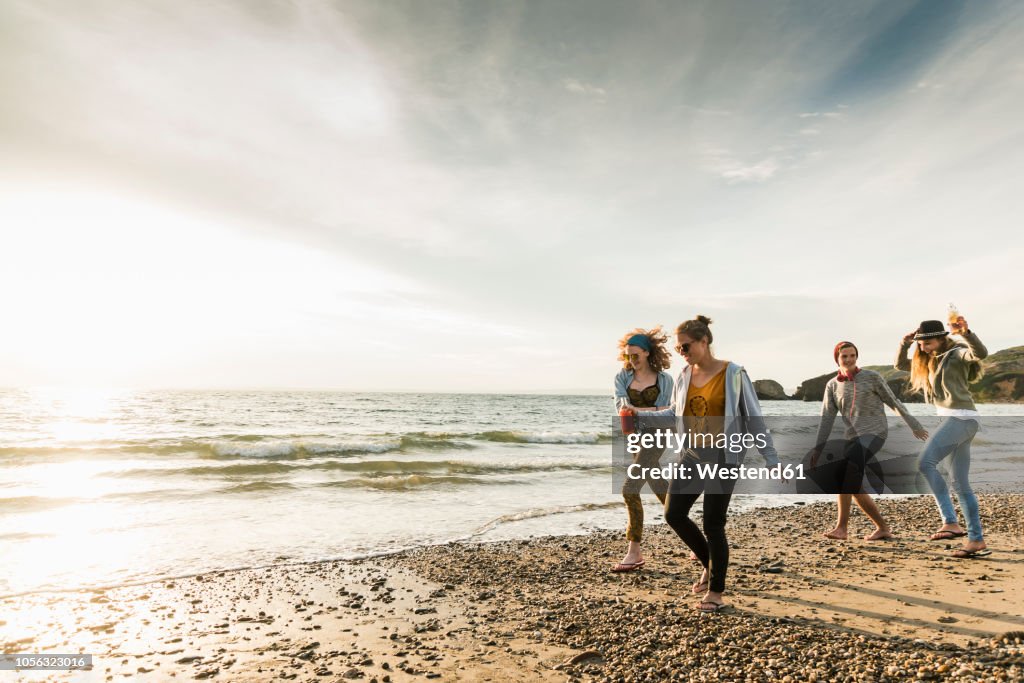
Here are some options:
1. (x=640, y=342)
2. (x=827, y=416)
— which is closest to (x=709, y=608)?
(x=640, y=342)

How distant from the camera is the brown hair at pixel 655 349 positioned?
5.84 m

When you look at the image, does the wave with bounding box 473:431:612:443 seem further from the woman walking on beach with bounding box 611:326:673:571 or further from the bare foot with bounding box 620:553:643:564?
the woman walking on beach with bounding box 611:326:673:571

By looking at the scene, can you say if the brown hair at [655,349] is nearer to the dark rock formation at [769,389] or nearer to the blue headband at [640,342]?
the blue headband at [640,342]

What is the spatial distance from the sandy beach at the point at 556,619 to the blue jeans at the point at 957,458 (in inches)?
21.3

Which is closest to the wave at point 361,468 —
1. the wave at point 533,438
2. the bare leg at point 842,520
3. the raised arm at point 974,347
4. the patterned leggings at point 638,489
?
the wave at point 533,438

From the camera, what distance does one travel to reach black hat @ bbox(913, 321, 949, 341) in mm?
6672

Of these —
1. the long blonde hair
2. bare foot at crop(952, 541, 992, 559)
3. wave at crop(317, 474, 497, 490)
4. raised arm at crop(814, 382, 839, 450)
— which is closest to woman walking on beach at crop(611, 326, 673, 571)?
raised arm at crop(814, 382, 839, 450)

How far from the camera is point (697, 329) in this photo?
193 inches

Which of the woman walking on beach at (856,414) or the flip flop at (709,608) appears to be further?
the woman walking on beach at (856,414)

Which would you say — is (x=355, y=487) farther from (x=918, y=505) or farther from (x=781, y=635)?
(x=918, y=505)

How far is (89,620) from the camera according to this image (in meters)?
5.36

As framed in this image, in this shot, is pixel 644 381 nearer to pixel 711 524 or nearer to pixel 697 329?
pixel 697 329

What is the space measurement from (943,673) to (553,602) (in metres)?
3.08

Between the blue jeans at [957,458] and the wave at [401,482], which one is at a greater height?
the blue jeans at [957,458]
